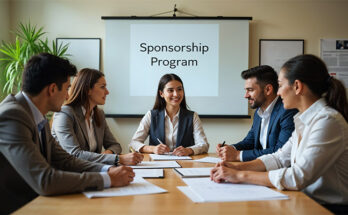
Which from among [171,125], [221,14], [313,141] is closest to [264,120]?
[171,125]

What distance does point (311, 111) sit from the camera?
1.58 meters

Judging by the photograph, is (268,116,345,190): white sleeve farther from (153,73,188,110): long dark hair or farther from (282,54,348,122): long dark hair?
(153,73,188,110): long dark hair

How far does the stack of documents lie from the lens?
124 cm

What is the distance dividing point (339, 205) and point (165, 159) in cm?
112

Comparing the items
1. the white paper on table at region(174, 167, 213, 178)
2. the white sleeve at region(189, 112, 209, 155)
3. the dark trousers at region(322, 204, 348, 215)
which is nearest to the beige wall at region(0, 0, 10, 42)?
the white sleeve at region(189, 112, 209, 155)

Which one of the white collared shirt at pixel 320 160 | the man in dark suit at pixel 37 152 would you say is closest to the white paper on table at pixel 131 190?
the man in dark suit at pixel 37 152

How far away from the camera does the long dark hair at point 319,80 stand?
5.14 ft

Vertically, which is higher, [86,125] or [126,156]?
[86,125]

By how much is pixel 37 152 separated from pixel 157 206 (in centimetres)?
53

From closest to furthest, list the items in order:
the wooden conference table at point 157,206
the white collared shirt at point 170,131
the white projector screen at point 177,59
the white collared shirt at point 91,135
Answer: the wooden conference table at point 157,206, the white collared shirt at point 91,135, the white collared shirt at point 170,131, the white projector screen at point 177,59

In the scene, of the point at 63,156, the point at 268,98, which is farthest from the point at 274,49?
the point at 63,156

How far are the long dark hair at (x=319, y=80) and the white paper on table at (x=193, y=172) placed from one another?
664 mm

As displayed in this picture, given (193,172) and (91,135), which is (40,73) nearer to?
(193,172)

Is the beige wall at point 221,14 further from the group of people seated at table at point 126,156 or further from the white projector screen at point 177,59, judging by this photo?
the group of people seated at table at point 126,156
